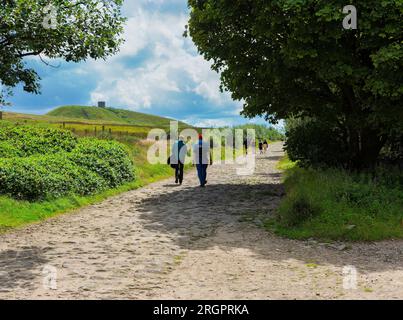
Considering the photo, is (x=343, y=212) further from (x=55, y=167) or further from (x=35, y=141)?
(x=35, y=141)

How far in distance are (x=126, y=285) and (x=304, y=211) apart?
20.8 ft

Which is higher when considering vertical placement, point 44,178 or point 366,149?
point 366,149

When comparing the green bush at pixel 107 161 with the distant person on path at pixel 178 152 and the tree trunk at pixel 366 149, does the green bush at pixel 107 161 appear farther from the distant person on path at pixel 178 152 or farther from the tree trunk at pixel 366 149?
the tree trunk at pixel 366 149

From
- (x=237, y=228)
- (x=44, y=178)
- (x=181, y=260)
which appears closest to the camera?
(x=181, y=260)

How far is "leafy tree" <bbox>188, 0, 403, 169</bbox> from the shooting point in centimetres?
1329

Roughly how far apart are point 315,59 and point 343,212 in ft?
18.4

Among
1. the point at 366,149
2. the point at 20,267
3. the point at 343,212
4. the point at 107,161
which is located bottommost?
the point at 20,267

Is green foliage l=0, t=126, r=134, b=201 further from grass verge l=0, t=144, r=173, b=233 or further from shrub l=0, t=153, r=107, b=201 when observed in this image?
grass verge l=0, t=144, r=173, b=233

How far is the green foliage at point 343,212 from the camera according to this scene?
37.1 ft

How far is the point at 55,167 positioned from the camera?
1723 centimetres

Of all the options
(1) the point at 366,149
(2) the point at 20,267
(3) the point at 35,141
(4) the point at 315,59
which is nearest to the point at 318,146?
(1) the point at 366,149

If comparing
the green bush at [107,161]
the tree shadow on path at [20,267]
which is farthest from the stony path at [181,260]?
the green bush at [107,161]

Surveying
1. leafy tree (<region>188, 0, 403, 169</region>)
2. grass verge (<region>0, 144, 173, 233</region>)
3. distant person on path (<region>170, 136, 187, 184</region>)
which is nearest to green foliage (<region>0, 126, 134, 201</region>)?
grass verge (<region>0, 144, 173, 233</region>)

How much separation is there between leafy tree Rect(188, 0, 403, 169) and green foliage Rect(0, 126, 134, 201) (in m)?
6.78
